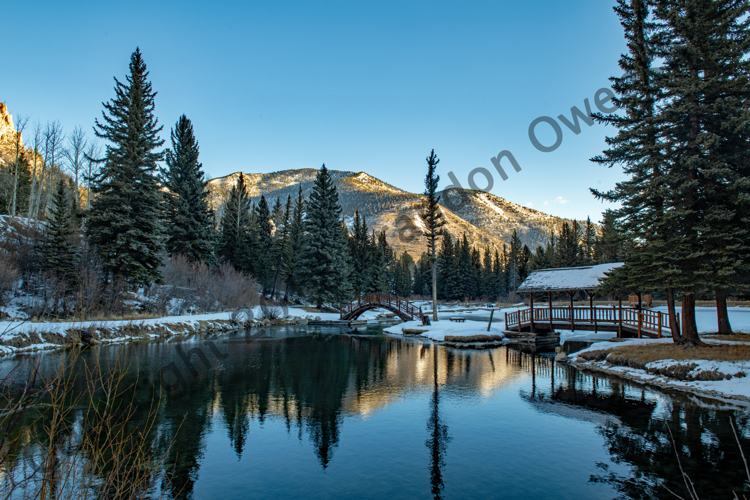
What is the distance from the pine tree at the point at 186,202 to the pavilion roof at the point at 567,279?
94.3ft

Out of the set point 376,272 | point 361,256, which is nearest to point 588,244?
point 376,272

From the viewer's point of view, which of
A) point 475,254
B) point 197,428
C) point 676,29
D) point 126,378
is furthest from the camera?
point 475,254

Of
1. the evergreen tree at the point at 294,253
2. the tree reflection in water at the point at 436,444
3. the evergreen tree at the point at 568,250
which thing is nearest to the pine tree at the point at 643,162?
the tree reflection in water at the point at 436,444

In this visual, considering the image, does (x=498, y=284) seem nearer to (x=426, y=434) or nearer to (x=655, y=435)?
(x=655, y=435)

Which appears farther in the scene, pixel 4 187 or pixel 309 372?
pixel 4 187

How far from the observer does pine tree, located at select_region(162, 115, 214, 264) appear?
37.8m

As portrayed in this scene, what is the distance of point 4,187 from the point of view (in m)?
44.5

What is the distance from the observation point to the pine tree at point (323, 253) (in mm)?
46844

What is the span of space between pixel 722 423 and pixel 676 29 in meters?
14.2

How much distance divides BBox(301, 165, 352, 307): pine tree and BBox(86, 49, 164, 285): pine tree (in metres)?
19.9

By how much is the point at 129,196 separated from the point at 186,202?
10427 millimetres

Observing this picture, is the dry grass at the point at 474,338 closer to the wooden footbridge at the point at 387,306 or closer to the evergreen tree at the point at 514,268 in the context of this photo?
the wooden footbridge at the point at 387,306

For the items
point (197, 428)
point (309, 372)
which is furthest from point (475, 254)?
point (197, 428)

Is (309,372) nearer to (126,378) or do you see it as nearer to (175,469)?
(126,378)
